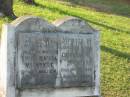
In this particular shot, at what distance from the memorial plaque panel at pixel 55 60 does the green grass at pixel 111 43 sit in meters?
1.63

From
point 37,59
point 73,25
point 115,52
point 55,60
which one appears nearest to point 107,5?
point 115,52

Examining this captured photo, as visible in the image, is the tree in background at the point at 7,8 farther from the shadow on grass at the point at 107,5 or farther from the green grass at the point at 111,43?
the shadow on grass at the point at 107,5

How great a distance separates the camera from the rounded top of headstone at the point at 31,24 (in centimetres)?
756

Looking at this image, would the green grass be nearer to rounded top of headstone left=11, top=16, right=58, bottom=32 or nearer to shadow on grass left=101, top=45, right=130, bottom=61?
shadow on grass left=101, top=45, right=130, bottom=61

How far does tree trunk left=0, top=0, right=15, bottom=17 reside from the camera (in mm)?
13852

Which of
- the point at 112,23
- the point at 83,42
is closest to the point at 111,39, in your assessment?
the point at 112,23

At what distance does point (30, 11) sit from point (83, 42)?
7758mm

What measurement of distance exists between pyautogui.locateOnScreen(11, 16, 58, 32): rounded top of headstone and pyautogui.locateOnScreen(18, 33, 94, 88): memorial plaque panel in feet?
0.26

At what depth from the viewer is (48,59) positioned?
781cm

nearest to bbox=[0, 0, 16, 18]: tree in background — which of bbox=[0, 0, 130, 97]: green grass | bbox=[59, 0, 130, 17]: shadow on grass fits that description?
bbox=[0, 0, 130, 97]: green grass

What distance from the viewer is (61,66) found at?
7914mm

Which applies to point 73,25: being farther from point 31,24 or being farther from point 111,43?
point 111,43

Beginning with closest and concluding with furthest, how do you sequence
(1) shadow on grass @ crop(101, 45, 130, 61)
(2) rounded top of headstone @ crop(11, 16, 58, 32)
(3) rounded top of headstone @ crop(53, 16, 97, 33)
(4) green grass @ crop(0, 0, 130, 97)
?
(2) rounded top of headstone @ crop(11, 16, 58, 32), (3) rounded top of headstone @ crop(53, 16, 97, 33), (4) green grass @ crop(0, 0, 130, 97), (1) shadow on grass @ crop(101, 45, 130, 61)

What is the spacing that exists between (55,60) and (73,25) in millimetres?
647
